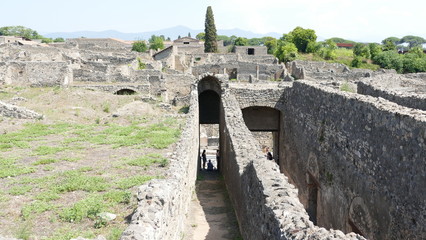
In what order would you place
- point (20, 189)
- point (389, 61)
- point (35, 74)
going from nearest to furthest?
point (20, 189)
point (35, 74)
point (389, 61)

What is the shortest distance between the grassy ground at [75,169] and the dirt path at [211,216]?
156cm

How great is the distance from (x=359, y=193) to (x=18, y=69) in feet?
93.7

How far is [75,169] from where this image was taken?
10297 millimetres

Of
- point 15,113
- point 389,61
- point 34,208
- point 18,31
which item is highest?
point 18,31

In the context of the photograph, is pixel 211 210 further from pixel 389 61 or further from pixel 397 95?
pixel 389 61

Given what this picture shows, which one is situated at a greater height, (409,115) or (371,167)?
(409,115)

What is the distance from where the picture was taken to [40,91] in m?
27.7

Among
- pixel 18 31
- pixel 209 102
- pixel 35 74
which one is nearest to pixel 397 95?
pixel 209 102

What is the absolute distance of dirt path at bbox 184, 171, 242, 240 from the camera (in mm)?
9523

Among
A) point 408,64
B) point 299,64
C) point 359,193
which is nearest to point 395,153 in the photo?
point 359,193

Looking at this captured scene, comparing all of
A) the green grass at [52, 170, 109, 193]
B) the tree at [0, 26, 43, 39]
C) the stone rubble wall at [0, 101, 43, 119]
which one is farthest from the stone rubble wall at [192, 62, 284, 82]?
the tree at [0, 26, 43, 39]

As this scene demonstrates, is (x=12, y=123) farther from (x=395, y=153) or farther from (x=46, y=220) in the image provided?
(x=395, y=153)

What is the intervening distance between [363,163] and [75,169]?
6.80 m

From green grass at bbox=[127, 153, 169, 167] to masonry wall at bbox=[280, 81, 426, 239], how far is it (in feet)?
14.8
